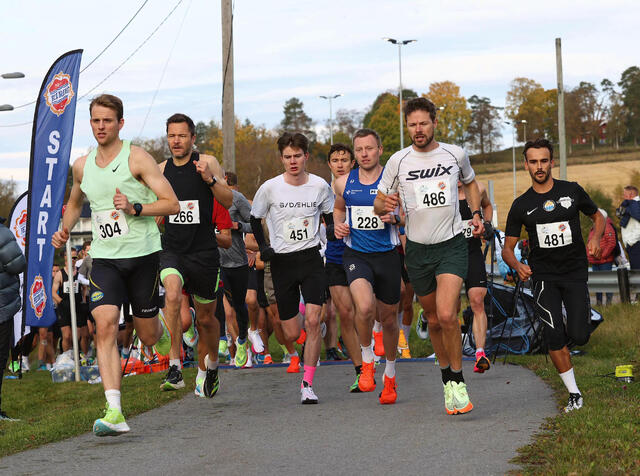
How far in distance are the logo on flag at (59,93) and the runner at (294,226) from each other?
4612mm

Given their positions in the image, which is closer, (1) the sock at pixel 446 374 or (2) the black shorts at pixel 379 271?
(1) the sock at pixel 446 374

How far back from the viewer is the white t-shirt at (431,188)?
302 inches

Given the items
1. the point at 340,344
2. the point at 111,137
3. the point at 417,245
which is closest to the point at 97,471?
the point at 111,137

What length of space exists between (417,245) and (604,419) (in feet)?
6.51

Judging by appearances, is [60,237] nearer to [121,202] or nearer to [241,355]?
[121,202]

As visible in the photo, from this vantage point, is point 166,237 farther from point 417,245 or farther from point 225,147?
point 225,147

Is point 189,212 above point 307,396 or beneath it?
above

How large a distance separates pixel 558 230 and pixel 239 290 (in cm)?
538

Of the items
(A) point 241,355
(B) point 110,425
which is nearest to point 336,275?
(A) point 241,355

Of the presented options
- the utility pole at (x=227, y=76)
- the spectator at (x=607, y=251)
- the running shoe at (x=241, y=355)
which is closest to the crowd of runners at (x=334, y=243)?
the running shoe at (x=241, y=355)

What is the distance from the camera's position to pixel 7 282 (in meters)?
9.60

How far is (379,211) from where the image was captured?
8.04 metres

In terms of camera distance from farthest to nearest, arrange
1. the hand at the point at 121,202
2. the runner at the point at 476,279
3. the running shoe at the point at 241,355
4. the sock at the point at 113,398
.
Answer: the running shoe at the point at 241,355 → the runner at the point at 476,279 → the hand at the point at 121,202 → the sock at the point at 113,398

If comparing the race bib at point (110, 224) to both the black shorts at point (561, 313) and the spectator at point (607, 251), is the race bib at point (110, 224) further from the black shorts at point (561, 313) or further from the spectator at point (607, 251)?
the spectator at point (607, 251)
